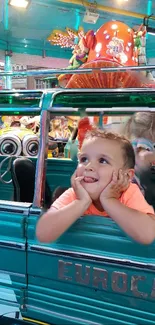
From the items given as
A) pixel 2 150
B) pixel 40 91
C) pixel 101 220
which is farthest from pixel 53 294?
pixel 2 150

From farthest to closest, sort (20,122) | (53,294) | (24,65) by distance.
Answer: (24,65) → (20,122) → (53,294)

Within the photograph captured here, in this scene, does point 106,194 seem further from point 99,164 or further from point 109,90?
point 109,90

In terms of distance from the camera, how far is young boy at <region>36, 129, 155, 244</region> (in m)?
1.43

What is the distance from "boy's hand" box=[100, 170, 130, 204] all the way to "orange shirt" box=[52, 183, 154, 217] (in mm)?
48

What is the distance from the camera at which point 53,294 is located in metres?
1.68

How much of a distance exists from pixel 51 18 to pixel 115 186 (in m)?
10.0

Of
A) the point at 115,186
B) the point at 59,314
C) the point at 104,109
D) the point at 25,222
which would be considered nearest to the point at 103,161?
the point at 115,186

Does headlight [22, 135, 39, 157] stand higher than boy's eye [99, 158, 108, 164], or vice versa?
headlight [22, 135, 39, 157]

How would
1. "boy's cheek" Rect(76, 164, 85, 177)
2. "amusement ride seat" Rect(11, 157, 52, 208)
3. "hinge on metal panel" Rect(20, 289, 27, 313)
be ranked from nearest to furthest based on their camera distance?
"boy's cheek" Rect(76, 164, 85, 177)
"hinge on metal panel" Rect(20, 289, 27, 313)
"amusement ride seat" Rect(11, 157, 52, 208)

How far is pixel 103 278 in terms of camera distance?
1549mm

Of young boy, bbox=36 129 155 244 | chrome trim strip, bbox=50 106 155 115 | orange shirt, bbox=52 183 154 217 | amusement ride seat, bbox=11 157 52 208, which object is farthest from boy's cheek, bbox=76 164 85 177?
amusement ride seat, bbox=11 157 52 208

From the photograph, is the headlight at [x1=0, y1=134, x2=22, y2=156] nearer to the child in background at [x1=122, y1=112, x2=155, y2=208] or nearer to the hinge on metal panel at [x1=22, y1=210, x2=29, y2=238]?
the child in background at [x1=122, y1=112, x2=155, y2=208]

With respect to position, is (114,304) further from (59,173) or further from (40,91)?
(59,173)

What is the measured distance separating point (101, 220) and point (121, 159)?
0.30 metres
